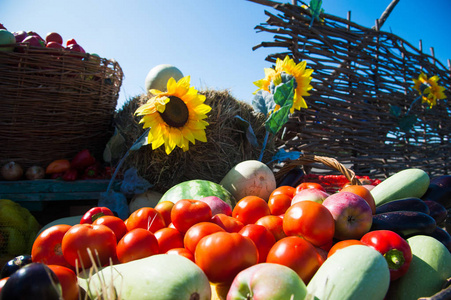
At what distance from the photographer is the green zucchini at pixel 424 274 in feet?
3.24

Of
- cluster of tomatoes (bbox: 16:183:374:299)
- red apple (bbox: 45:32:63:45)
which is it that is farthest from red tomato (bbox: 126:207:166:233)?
red apple (bbox: 45:32:63:45)

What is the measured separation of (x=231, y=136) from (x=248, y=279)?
1.99m

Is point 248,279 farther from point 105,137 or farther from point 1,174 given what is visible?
point 105,137

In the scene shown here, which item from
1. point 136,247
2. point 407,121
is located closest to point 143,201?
point 136,247

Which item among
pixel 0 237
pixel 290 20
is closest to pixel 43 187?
pixel 0 237

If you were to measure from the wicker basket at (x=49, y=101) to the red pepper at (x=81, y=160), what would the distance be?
0.44ft

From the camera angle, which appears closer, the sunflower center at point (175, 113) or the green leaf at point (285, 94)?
the sunflower center at point (175, 113)

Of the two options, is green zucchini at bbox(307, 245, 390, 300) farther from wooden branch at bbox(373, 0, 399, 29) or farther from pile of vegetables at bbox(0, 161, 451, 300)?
wooden branch at bbox(373, 0, 399, 29)

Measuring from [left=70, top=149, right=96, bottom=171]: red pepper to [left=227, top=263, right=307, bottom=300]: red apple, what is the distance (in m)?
2.17

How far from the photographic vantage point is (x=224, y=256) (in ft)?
3.01

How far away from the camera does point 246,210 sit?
56.4 inches

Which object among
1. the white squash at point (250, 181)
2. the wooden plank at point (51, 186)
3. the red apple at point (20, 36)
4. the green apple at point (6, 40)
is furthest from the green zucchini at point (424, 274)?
the red apple at point (20, 36)

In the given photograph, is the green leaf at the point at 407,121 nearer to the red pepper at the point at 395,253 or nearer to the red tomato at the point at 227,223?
the red pepper at the point at 395,253

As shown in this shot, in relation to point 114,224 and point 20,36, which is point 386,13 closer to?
point 20,36
